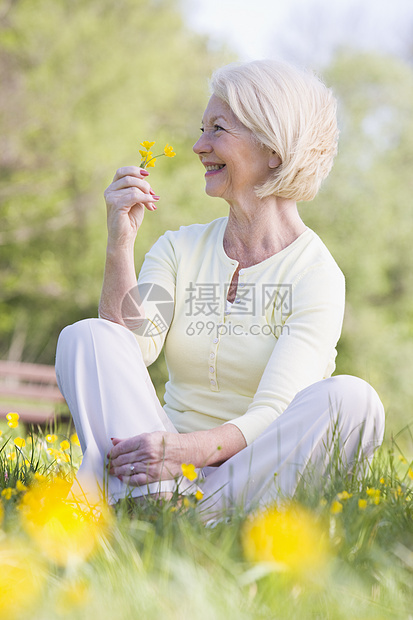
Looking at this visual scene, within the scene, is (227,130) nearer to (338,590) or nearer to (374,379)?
(338,590)

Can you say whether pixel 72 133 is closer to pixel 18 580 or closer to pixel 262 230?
pixel 262 230

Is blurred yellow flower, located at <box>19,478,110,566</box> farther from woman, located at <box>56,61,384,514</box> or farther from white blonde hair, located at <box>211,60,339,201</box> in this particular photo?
white blonde hair, located at <box>211,60,339,201</box>

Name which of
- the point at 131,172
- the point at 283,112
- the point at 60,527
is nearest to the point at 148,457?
the point at 60,527

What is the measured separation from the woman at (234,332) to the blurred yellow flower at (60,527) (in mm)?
264

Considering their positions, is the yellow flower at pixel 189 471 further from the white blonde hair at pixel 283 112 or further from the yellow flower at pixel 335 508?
the white blonde hair at pixel 283 112

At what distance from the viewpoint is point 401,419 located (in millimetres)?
11906

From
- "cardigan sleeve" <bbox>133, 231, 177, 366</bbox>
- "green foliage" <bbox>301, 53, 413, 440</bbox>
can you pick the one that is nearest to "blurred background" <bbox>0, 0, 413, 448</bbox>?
"green foliage" <bbox>301, 53, 413, 440</bbox>

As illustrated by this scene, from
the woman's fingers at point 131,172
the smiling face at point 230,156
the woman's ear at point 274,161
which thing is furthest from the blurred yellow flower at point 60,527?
the woman's ear at point 274,161

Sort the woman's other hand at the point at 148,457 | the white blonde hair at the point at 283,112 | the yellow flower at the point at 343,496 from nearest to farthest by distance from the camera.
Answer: the yellow flower at the point at 343,496 → the woman's other hand at the point at 148,457 → the white blonde hair at the point at 283,112

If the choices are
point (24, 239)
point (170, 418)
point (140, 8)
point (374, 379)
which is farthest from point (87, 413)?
point (140, 8)

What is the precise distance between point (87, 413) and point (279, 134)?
1.12 metres

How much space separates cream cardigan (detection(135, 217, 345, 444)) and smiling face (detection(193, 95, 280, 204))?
0.23 m

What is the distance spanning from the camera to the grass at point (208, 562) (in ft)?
4.11

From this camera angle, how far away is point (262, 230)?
2.56m
